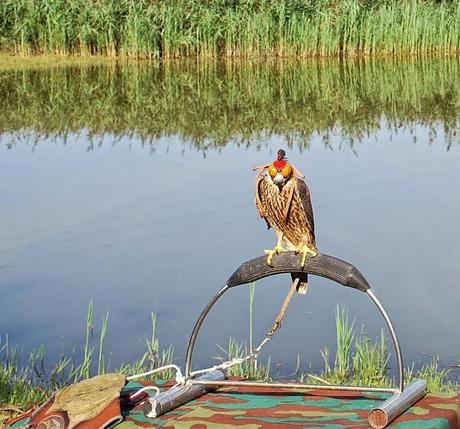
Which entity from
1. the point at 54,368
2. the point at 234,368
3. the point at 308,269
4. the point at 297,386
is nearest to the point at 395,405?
the point at 297,386

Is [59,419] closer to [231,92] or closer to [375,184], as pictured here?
[375,184]

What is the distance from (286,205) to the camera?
2.70m

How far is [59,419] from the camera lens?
2619mm

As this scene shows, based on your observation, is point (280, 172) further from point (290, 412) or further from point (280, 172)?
point (290, 412)

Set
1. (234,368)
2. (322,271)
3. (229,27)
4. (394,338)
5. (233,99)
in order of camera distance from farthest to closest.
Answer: (229,27) < (233,99) < (234,368) < (322,271) < (394,338)

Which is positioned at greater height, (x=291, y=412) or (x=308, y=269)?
(x=308, y=269)

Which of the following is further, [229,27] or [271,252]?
[229,27]

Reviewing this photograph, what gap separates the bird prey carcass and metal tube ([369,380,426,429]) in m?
0.35

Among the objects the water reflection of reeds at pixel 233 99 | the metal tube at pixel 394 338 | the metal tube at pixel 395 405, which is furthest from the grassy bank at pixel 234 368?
the water reflection of reeds at pixel 233 99

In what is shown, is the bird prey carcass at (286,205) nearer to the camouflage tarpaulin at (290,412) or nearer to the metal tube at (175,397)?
the camouflage tarpaulin at (290,412)

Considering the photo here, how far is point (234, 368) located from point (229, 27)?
11.6 m

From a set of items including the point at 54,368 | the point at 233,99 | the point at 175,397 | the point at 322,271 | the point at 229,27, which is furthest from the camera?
the point at 229,27

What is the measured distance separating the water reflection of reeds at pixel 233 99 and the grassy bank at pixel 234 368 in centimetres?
498

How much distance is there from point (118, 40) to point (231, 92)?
3889 millimetres
